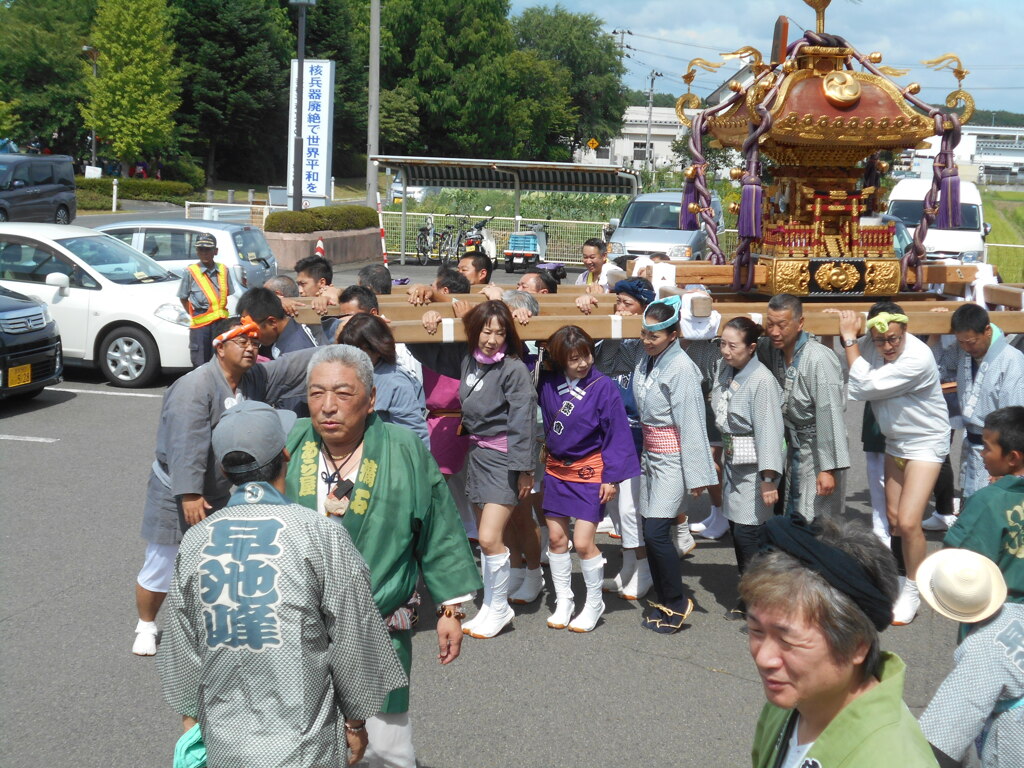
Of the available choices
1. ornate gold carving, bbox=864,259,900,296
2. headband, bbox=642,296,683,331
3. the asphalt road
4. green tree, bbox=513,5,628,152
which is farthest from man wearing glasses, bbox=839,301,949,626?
green tree, bbox=513,5,628,152

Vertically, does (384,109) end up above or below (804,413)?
above

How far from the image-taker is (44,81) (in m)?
53.9

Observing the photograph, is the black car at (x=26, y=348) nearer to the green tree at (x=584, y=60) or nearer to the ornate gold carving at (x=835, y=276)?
the ornate gold carving at (x=835, y=276)

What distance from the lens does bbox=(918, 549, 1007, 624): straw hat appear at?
2914 mm

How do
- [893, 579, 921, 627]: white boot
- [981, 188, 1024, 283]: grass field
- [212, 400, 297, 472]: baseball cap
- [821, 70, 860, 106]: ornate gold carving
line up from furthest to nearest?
[981, 188, 1024, 283]: grass field
[821, 70, 860, 106]: ornate gold carving
[893, 579, 921, 627]: white boot
[212, 400, 297, 472]: baseball cap

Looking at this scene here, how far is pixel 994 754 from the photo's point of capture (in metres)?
3.18

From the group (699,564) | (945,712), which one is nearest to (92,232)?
(699,564)

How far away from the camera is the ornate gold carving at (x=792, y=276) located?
684 centimetres

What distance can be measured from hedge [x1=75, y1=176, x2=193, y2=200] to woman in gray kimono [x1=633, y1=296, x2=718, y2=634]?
136 feet

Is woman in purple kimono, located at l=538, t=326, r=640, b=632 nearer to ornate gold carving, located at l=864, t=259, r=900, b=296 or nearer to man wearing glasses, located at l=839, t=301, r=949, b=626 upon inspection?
man wearing glasses, located at l=839, t=301, r=949, b=626

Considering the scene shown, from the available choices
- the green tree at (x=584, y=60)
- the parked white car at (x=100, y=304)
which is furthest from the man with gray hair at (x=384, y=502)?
the green tree at (x=584, y=60)

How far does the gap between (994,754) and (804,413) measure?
3.12 metres

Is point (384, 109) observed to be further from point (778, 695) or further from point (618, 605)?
point (778, 695)

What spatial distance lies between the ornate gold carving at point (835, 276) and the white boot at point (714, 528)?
188 centimetres
